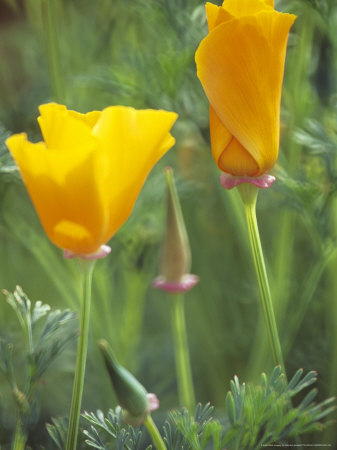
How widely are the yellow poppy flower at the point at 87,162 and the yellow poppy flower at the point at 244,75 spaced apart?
1.4 inches

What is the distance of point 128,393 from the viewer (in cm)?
33

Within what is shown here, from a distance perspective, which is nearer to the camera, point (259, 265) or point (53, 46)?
point (259, 265)

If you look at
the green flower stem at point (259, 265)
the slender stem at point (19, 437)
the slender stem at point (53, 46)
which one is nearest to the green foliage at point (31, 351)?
the slender stem at point (19, 437)

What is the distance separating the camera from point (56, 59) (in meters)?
0.51

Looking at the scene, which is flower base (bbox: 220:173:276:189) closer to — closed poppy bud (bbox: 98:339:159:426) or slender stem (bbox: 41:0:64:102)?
closed poppy bud (bbox: 98:339:159:426)

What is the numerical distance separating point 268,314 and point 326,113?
264 millimetres

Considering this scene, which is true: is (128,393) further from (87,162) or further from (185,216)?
(185,216)

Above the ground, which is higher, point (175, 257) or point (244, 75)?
point (244, 75)

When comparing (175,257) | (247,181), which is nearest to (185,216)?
(175,257)

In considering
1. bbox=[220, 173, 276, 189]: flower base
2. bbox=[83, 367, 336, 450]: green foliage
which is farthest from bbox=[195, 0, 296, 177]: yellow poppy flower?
bbox=[83, 367, 336, 450]: green foliage

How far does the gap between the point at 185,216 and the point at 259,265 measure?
0.40 meters

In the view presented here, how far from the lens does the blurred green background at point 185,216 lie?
506mm

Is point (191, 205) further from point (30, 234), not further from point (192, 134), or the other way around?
point (30, 234)

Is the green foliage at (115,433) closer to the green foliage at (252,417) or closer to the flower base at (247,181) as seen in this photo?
the green foliage at (252,417)
